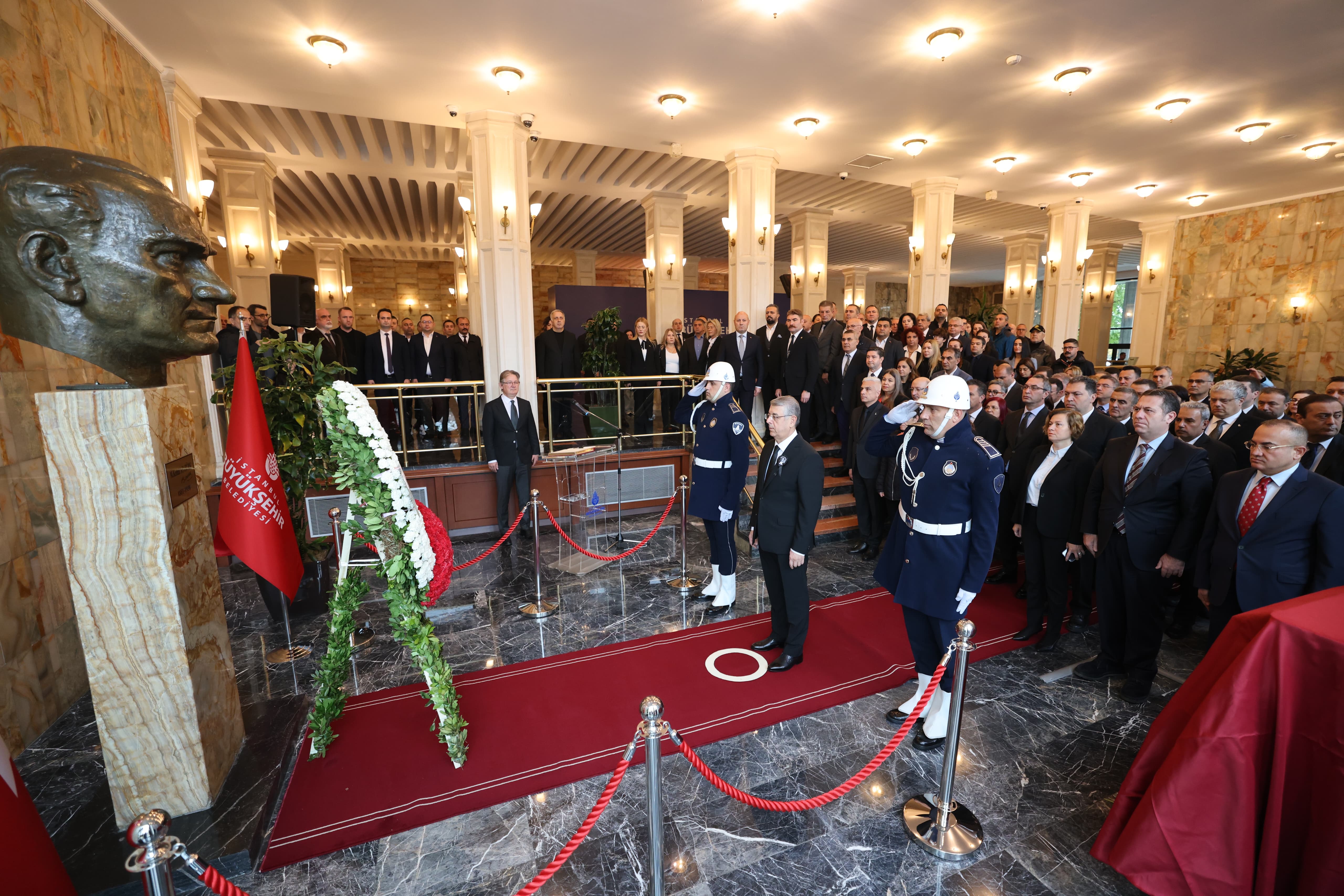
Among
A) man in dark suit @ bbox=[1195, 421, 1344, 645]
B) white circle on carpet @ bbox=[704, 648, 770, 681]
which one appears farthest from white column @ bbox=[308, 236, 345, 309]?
man in dark suit @ bbox=[1195, 421, 1344, 645]

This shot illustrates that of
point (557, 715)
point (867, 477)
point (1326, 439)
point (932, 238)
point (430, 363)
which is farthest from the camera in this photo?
point (932, 238)

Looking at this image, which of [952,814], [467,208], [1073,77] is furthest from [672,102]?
[952,814]

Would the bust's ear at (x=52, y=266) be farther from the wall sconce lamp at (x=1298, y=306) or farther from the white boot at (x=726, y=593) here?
the wall sconce lamp at (x=1298, y=306)

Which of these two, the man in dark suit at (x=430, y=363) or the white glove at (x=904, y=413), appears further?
the man in dark suit at (x=430, y=363)

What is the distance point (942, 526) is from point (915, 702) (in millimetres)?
1102

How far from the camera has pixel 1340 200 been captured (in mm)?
11000

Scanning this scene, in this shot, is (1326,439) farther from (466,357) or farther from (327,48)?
(466,357)

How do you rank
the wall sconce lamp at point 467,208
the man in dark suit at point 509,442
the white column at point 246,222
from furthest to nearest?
the white column at point 246,222 < the wall sconce lamp at point 467,208 < the man in dark suit at point 509,442

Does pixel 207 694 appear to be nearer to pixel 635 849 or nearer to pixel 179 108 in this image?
pixel 635 849

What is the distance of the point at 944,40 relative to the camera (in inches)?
214

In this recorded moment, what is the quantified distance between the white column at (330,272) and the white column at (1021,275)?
1850 centimetres

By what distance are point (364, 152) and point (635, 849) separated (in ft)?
35.1

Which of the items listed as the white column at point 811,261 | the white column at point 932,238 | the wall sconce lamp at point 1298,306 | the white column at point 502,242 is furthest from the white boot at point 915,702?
the wall sconce lamp at point 1298,306

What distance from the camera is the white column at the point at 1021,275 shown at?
16031mm
